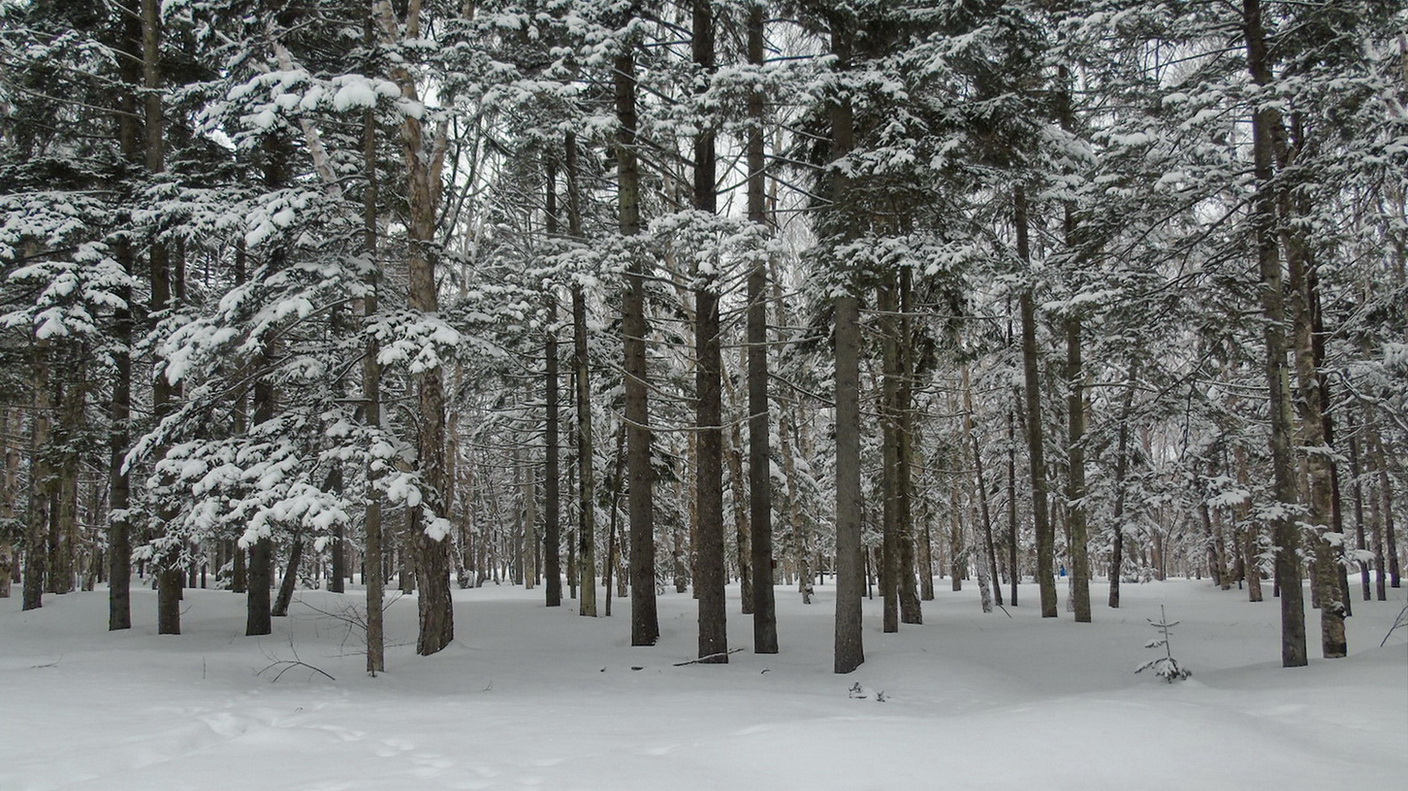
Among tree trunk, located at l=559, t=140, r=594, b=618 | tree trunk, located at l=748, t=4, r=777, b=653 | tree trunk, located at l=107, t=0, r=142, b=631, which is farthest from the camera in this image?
tree trunk, located at l=559, t=140, r=594, b=618

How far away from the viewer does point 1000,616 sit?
18.8 meters

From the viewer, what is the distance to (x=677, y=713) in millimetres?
7938

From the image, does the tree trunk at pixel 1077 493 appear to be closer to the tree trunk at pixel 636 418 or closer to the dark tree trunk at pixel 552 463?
the tree trunk at pixel 636 418

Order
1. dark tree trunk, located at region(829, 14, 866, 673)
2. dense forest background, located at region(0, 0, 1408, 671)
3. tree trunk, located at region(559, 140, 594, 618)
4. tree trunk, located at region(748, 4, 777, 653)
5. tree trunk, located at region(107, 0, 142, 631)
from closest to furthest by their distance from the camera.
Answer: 1. dense forest background, located at region(0, 0, 1408, 671)
2. dark tree trunk, located at region(829, 14, 866, 673)
3. tree trunk, located at region(748, 4, 777, 653)
4. tree trunk, located at region(107, 0, 142, 631)
5. tree trunk, located at region(559, 140, 594, 618)

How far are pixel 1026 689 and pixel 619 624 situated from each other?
26.1 ft

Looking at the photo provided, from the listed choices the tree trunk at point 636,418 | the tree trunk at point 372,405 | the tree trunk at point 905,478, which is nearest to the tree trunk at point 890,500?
the tree trunk at point 905,478

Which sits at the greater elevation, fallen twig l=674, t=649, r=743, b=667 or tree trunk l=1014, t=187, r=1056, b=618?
tree trunk l=1014, t=187, r=1056, b=618

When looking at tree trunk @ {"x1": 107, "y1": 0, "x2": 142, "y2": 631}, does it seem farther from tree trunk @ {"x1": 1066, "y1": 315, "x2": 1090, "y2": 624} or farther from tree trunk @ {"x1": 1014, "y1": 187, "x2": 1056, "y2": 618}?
tree trunk @ {"x1": 1066, "y1": 315, "x2": 1090, "y2": 624}

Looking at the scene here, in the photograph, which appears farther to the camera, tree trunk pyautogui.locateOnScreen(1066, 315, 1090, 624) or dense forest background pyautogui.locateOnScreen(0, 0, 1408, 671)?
tree trunk pyautogui.locateOnScreen(1066, 315, 1090, 624)

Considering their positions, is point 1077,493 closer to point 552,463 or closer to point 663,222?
point 552,463

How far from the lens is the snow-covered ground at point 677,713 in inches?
213

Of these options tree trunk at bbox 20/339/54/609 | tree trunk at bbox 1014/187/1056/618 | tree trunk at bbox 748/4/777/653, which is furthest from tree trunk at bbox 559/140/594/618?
tree trunk at bbox 1014/187/1056/618

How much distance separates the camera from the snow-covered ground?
5.41 metres

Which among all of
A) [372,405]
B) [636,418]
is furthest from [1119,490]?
[372,405]
